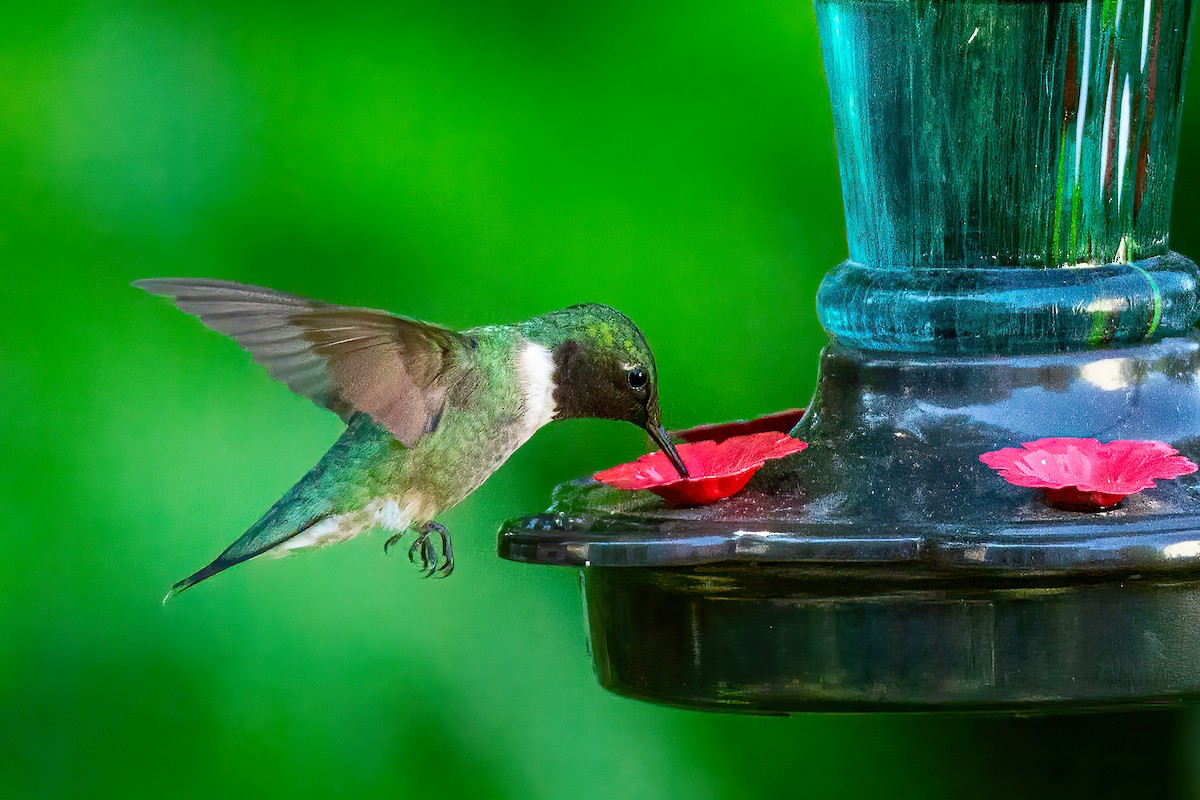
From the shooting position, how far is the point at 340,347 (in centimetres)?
286

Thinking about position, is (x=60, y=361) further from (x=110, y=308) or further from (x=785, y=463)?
(x=785, y=463)

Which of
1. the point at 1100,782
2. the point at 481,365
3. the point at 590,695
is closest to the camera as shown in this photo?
the point at 481,365

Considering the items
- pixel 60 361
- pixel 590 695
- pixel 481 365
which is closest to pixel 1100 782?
pixel 590 695

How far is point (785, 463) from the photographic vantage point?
8.20ft

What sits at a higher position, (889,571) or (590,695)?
(889,571)

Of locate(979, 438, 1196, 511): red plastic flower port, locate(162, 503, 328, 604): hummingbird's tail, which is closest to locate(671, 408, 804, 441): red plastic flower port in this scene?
locate(162, 503, 328, 604): hummingbird's tail

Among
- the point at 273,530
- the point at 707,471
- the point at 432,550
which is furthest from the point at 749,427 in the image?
the point at 273,530

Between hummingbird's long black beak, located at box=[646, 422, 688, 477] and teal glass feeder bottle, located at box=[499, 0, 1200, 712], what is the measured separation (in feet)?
0.25

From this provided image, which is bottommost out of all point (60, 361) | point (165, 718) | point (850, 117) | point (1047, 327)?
point (165, 718)

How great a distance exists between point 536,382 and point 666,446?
0.42 m

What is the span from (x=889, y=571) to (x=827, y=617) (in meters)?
0.11

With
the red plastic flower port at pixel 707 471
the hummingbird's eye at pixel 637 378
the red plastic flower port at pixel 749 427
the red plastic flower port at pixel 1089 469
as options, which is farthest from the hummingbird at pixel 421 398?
the red plastic flower port at pixel 1089 469

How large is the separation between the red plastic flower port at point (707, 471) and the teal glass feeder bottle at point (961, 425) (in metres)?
0.04

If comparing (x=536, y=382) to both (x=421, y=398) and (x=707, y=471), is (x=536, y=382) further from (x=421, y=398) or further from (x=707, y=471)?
(x=707, y=471)
